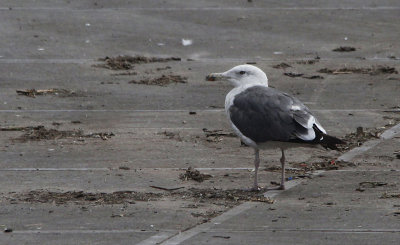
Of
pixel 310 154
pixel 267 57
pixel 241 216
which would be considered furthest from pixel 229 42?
pixel 241 216

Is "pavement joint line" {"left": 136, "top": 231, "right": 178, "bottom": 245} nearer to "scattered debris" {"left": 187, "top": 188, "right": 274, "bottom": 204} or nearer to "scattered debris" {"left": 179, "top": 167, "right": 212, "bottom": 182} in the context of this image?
"scattered debris" {"left": 187, "top": 188, "right": 274, "bottom": 204}

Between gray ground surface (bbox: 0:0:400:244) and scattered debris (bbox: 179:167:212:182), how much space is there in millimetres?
73

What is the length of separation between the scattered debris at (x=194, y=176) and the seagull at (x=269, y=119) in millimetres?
506

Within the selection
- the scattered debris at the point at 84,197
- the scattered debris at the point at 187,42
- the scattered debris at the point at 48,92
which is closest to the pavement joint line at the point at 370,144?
the scattered debris at the point at 84,197

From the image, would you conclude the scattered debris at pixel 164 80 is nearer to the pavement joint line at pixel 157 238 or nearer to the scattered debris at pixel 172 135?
the scattered debris at pixel 172 135

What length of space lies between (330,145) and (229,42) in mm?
8254

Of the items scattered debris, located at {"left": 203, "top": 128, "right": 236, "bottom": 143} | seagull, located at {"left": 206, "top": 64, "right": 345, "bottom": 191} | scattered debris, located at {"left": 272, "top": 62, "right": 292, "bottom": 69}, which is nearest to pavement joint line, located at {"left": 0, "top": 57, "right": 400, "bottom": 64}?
scattered debris, located at {"left": 272, "top": 62, "right": 292, "bottom": 69}

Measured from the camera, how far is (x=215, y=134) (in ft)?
37.5

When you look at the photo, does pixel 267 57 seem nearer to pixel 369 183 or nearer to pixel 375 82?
pixel 375 82

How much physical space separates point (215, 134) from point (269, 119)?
2.44 metres

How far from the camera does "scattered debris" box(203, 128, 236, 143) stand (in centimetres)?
1120

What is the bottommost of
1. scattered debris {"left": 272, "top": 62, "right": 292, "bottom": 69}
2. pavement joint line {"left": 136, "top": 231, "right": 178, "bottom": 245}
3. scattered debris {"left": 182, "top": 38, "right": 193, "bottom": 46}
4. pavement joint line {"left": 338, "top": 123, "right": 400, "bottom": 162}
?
pavement joint line {"left": 136, "top": 231, "right": 178, "bottom": 245}

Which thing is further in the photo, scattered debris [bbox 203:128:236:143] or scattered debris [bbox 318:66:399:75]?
scattered debris [bbox 318:66:399:75]

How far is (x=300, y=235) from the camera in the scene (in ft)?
24.0
